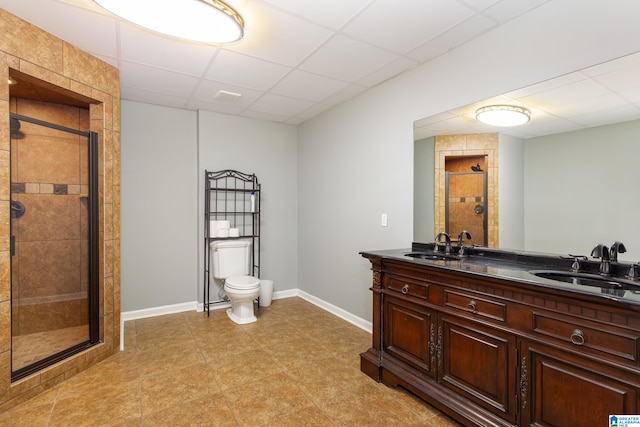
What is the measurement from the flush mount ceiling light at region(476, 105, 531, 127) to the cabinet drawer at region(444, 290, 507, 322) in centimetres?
116

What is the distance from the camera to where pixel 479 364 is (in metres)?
1.75

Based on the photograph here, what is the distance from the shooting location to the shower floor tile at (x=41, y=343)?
7.18 feet

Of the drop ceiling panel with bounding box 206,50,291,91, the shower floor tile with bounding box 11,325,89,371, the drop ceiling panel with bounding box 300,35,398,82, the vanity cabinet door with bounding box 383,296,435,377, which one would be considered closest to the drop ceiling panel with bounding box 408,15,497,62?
the drop ceiling panel with bounding box 300,35,398,82

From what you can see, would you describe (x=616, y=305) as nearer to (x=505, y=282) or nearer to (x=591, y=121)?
(x=505, y=282)

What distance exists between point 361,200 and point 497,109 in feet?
4.95

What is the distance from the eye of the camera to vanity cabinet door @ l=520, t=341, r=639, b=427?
1274 mm

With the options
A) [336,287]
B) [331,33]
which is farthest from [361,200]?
[331,33]

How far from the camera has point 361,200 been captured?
3.39 metres

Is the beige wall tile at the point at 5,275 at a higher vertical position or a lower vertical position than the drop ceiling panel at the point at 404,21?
lower

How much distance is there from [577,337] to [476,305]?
0.45 m

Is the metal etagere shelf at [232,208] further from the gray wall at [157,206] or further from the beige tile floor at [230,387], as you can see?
the beige tile floor at [230,387]

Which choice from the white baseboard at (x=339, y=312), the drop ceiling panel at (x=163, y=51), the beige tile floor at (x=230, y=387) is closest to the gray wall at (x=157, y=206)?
the beige tile floor at (x=230, y=387)

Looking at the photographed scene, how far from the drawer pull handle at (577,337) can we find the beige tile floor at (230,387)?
2.89 ft

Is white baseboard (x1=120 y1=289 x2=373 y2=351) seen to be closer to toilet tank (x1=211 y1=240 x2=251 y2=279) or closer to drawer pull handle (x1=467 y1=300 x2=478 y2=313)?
toilet tank (x1=211 y1=240 x2=251 y2=279)
